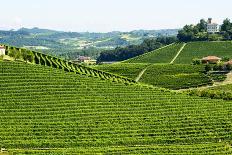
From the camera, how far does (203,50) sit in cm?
14850

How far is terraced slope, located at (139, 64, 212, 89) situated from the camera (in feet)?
333

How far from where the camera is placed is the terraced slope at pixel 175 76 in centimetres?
10139

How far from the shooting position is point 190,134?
68.1 m

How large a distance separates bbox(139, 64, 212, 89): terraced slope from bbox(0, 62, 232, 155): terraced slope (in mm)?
17404

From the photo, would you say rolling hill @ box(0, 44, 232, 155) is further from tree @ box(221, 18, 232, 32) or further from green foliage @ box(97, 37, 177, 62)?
green foliage @ box(97, 37, 177, 62)

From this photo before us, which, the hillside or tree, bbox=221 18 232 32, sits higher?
tree, bbox=221 18 232 32

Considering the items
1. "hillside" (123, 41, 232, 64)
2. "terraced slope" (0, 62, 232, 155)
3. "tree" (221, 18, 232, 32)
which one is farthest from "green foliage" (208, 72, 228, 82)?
"tree" (221, 18, 232, 32)

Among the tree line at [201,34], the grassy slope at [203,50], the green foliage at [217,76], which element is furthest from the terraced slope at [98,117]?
the tree line at [201,34]

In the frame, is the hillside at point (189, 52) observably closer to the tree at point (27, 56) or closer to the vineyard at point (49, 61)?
the vineyard at point (49, 61)

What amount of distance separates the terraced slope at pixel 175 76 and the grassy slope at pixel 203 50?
2753cm

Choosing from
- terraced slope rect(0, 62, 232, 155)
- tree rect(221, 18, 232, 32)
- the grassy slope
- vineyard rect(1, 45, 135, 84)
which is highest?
tree rect(221, 18, 232, 32)

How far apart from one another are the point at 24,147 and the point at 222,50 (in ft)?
315

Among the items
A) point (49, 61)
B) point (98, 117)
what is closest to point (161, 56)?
point (49, 61)

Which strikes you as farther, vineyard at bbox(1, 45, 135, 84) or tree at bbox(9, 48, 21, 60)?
vineyard at bbox(1, 45, 135, 84)
